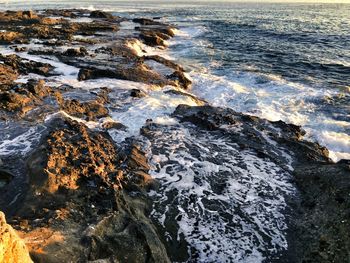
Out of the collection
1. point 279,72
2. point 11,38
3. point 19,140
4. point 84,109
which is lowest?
point 279,72

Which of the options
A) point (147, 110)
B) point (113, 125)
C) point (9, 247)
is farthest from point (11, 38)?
point (9, 247)

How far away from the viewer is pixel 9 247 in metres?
4.18

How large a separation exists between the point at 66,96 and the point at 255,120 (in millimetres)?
7024

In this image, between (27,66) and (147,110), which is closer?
(147,110)

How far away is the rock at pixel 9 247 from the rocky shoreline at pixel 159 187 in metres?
0.02

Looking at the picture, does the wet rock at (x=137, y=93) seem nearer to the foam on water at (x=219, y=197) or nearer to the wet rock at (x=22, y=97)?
the wet rock at (x=22, y=97)

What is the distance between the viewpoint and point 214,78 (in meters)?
20.4

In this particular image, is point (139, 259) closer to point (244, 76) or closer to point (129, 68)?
point (129, 68)

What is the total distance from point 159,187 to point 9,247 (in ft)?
15.9

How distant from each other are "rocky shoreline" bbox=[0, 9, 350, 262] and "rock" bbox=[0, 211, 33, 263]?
2cm

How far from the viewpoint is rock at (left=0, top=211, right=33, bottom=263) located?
4055mm

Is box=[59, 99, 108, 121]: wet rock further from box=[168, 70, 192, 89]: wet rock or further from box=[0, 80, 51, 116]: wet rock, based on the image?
box=[168, 70, 192, 89]: wet rock

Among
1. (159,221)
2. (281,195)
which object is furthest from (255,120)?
(159,221)

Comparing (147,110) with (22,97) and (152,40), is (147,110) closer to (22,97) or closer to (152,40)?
(22,97)
